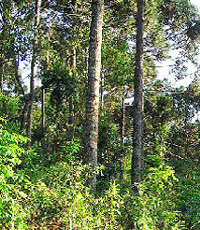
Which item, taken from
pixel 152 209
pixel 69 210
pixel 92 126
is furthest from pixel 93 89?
pixel 69 210

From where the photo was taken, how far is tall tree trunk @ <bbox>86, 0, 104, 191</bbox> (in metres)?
5.65

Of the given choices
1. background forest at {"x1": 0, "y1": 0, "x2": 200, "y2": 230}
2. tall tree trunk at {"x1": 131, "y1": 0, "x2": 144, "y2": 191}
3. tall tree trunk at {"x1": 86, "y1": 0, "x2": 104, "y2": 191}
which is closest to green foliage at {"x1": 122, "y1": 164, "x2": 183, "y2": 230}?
background forest at {"x1": 0, "y1": 0, "x2": 200, "y2": 230}

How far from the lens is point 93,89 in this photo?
19.1 feet

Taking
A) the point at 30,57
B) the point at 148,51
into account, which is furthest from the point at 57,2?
the point at 148,51

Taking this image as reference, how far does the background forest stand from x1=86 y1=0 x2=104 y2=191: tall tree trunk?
0.07 feet

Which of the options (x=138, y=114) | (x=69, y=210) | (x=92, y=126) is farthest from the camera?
(x=138, y=114)

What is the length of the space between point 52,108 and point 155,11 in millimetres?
6700

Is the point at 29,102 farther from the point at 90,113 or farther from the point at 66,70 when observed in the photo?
the point at 90,113

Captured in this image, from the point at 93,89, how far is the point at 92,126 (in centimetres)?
72

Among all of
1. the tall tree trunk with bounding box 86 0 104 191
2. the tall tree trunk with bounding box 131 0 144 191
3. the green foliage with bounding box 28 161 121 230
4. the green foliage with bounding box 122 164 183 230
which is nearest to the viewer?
the green foliage with bounding box 28 161 121 230

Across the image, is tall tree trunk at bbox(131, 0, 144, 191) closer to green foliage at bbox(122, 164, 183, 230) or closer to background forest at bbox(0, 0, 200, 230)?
background forest at bbox(0, 0, 200, 230)

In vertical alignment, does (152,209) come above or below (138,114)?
below

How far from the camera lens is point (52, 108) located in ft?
40.4

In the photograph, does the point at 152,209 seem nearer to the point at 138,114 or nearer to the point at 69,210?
the point at 69,210
